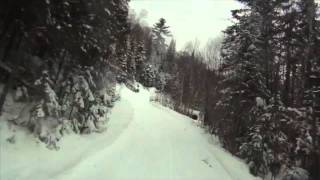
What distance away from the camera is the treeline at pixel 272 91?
19.0 m

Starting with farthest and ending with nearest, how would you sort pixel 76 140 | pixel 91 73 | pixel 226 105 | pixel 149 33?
pixel 149 33, pixel 226 105, pixel 91 73, pixel 76 140

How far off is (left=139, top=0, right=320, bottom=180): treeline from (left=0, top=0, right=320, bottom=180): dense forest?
0.05m

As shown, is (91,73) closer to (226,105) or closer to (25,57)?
(25,57)

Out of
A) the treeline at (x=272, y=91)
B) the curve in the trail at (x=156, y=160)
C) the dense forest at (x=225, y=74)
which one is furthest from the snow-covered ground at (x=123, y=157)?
the treeline at (x=272, y=91)

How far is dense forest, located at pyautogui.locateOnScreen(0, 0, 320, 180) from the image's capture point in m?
10.6

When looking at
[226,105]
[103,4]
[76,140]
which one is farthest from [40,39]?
[226,105]

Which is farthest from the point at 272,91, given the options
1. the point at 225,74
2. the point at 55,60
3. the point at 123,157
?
the point at 55,60

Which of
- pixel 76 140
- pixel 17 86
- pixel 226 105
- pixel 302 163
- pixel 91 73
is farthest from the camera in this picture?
pixel 226 105

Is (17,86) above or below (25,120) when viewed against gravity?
above

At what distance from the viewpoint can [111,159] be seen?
12.3 meters

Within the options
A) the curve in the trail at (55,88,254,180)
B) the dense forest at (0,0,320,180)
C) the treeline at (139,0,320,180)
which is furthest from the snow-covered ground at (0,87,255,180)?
the treeline at (139,0,320,180)

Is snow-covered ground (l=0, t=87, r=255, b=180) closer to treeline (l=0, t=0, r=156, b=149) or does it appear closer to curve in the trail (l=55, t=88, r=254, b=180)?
curve in the trail (l=55, t=88, r=254, b=180)

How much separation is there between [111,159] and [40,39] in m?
4.01

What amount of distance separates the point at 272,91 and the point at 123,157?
43.6ft
